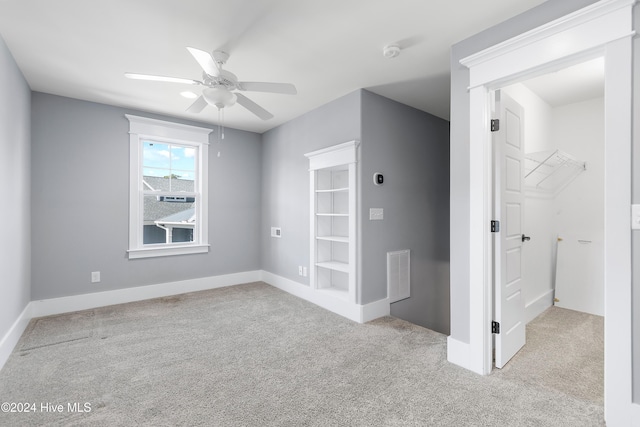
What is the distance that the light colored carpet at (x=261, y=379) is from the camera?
178cm

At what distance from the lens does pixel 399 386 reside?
209 centimetres

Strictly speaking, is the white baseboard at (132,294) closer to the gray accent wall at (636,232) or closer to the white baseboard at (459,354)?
the white baseboard at (459,354)

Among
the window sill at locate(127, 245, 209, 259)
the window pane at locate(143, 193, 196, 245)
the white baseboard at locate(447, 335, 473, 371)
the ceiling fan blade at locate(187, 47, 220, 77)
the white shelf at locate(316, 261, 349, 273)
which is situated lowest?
the white baseboard at locate(447, 335, 473, 371)

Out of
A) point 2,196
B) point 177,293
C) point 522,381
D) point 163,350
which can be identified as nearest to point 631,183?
point 522,381

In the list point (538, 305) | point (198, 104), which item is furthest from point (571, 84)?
point (198, 104)

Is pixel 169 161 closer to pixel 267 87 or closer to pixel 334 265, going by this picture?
pixel 267 87

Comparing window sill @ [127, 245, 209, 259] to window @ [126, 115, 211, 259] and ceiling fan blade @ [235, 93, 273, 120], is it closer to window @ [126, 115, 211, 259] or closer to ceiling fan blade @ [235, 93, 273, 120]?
window @ [126, 115, 211, 259]

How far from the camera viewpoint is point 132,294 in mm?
4047

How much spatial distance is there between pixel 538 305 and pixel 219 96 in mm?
3976

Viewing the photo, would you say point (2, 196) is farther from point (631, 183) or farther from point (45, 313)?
Answer: point (631, 183)

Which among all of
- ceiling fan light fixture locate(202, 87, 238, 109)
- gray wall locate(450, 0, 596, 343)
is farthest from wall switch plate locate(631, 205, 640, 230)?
ceiling fan light fixture locate(202, 87, 238, 109)

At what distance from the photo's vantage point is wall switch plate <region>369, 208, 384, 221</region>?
136 inches

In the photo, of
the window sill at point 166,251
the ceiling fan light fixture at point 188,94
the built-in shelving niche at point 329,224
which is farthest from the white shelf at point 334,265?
the ceiling fan light fixture at point 188,94

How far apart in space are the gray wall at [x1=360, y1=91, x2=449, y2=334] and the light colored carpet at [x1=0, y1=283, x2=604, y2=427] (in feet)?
2.67
